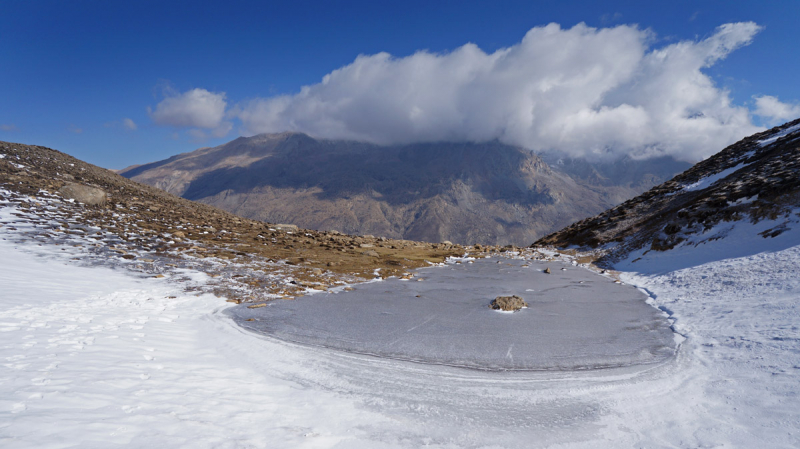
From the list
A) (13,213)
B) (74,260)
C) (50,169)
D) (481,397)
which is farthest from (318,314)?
(50,169)

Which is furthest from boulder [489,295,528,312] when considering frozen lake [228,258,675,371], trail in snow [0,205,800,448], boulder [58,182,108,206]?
boulder [58,182,108,206]

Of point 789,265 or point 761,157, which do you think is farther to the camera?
point 761,157

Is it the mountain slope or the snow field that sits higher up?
the mountain slope

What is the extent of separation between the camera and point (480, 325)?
10242mm

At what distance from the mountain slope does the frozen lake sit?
24.8ft

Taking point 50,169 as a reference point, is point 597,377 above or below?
→ below

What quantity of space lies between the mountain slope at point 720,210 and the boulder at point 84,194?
110 feet

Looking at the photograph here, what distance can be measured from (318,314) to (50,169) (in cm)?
2925

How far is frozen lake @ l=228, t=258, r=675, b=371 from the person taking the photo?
315 inches

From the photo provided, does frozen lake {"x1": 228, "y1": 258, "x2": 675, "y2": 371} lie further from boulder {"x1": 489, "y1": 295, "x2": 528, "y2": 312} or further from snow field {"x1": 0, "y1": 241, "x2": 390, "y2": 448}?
snow field {"x1": 0, "y1": 241, "x2": 390, "y2": 448}

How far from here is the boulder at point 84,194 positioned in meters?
21.3

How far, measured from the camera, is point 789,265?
39.3 feet

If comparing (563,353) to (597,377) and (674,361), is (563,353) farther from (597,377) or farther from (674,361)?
(674,361)

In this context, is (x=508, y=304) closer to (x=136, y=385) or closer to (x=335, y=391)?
(x=335, y=391)
